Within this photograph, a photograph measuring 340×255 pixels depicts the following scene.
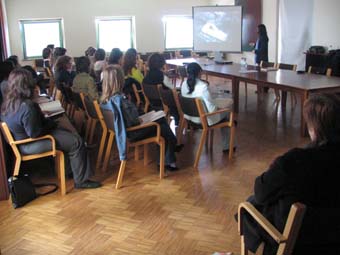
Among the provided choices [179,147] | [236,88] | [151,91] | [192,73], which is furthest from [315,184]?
[236,88]

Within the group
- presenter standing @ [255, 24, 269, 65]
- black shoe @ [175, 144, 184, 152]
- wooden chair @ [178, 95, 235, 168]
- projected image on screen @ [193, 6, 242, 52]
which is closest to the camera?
wooden chair @ [178, 95, 235, 168]

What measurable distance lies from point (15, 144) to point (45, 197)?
57 centimetres

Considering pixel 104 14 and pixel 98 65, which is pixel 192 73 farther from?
pixel 104 14

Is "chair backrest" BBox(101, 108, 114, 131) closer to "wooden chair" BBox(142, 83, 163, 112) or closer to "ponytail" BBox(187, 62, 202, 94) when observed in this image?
"ponytail" BBox(187, 62, 202, 94)

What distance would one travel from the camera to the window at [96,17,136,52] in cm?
1161

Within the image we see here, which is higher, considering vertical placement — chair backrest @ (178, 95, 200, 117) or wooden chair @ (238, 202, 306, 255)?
chair backrest @ (178, 95, 200, 117)

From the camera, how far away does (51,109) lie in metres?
4.43

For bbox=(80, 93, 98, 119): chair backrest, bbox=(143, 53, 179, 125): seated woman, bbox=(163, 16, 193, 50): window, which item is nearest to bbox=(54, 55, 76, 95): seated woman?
bbox=(143, 53, 179, 125): seated woman

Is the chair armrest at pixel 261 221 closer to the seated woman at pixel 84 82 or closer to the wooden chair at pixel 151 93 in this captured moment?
the wooden chair at pixel 151 93

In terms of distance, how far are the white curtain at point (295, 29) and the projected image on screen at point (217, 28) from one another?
1.71 m

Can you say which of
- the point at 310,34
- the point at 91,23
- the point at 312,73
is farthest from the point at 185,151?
the point at 91,23

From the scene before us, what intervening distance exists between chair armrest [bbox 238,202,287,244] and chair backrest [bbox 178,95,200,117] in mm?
2161

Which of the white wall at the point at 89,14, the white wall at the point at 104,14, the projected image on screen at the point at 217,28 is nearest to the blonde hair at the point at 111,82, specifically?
the projected image on screen at the point at 217,28

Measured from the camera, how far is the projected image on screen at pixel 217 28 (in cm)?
843
